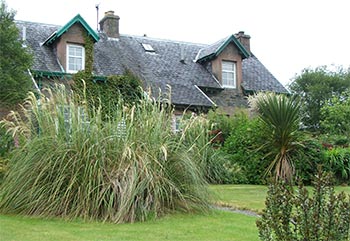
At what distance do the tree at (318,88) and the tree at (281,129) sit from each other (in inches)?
1130

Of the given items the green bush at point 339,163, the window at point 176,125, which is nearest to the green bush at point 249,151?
the green bush at point 339,163

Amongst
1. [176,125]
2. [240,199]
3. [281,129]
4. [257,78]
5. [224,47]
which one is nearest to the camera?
[176,125]

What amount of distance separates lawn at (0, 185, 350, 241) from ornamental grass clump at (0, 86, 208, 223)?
0.23 m

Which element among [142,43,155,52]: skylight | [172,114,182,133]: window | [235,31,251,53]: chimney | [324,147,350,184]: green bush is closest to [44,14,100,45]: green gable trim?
[142,43,155,52]: skylight

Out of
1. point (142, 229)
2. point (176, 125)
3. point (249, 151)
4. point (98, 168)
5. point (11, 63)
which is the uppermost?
point (11, 63)

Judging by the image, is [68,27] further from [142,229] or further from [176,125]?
[142,229]

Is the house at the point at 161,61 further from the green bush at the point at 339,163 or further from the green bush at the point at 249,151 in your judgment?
the green bush at the point at 339,163

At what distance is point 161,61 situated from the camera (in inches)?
924

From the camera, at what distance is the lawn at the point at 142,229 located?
499 centimetres

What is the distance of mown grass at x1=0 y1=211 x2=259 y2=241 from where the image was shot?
16.3 ft

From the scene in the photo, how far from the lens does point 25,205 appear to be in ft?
20.2

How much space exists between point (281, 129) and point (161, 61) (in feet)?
40.1

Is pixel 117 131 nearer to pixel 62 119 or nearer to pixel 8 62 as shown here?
pixel 62 119

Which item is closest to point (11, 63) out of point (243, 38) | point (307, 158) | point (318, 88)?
point (307, 158)
